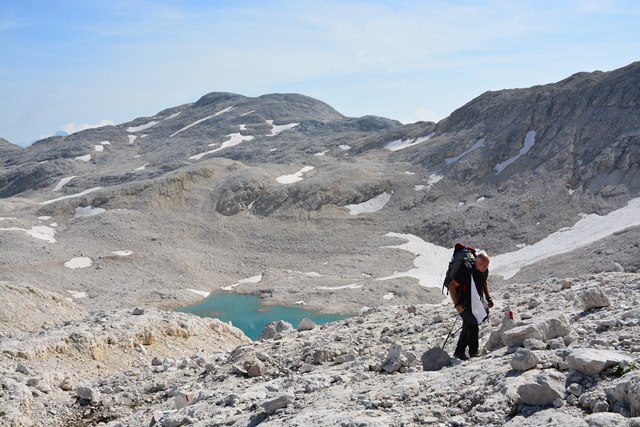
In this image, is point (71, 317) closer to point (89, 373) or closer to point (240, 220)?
point (89, 373)

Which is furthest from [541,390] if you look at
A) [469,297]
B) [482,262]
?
[482,262]

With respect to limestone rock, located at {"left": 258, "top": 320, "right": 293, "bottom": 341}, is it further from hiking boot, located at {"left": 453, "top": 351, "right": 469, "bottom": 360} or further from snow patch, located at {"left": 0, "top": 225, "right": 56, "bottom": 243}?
snow patch, located at {"left": 0, "top": 225, "right": 56, "bottom": 243}

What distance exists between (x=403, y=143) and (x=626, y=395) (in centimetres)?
9945

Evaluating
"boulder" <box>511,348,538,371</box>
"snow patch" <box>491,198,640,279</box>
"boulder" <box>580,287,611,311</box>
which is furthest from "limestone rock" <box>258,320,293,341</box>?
"snow patch" <box>491,198,640,279</box>

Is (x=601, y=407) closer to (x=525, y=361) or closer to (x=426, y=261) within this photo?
(x=525, y=361)

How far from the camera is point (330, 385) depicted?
10.1 metres

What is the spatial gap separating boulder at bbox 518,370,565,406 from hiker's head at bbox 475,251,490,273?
3220 millimetres

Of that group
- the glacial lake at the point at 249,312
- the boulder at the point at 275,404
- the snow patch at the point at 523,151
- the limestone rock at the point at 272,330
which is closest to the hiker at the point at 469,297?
the boulder at the point at 275,404

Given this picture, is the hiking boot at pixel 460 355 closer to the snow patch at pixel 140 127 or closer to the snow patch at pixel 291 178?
the snow patch at pixel 291 178

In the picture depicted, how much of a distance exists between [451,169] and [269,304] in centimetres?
3844

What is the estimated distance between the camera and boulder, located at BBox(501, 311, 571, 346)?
9.44m

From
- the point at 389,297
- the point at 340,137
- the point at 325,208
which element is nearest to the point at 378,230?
the point at 325,208

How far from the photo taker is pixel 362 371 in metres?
10.7

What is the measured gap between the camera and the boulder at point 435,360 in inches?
393
